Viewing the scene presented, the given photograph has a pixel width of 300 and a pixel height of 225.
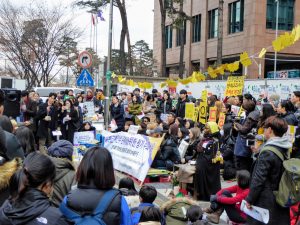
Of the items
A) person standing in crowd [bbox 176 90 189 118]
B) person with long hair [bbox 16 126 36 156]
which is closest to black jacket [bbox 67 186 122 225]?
person with long hair [bbox 16 126 36 156]

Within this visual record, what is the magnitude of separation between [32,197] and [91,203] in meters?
0.40

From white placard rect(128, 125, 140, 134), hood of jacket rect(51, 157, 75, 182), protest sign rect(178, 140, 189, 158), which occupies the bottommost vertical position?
protest sign rect(178, 140, 189, 158)

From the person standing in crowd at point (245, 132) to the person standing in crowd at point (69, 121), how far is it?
6.72 metres

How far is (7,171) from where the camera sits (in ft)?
12.2

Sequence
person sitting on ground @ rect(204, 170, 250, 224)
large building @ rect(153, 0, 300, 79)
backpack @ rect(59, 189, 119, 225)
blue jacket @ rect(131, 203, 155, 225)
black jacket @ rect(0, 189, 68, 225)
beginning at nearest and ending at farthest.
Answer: black jacket @ rect(0, 189, 68, 225)
backpack @ rect(59, 189, 119, 225)
blue jacket @ rect(131, 203, 155, 225)
person sitting on ground @ rect(204, 170, 250, 224)
large building @ rect(153, 0, 300, 79)

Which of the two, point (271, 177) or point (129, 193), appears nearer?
point (271, 177)

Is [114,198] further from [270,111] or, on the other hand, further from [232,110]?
[232,110]

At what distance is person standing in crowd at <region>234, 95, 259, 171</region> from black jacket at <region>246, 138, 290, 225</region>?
306 cm

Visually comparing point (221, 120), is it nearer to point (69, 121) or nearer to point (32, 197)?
point (69, 121)

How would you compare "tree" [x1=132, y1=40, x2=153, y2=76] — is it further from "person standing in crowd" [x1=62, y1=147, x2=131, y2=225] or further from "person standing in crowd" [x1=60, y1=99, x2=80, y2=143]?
"person standing in crowd" [x1=62, y1=147, x2=131, y2=225]

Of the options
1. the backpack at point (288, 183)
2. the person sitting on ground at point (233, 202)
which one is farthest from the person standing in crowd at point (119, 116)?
the backpack at point (288, 183)

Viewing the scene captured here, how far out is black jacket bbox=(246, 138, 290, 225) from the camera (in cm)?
449

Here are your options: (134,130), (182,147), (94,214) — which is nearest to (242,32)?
(134,130)

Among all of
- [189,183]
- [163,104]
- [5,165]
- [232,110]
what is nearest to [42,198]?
[5,165]
